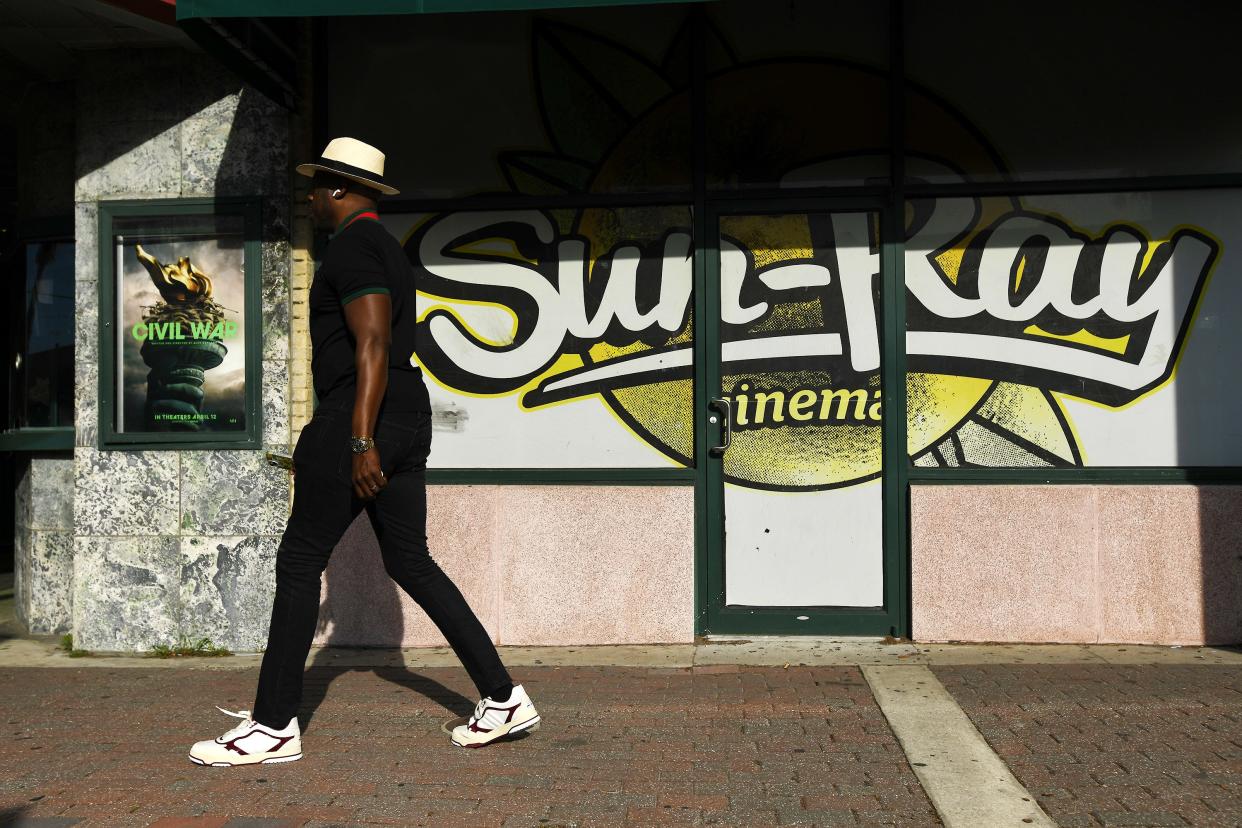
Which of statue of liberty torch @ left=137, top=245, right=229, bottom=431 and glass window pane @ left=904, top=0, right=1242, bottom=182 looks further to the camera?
statue of liberty torch @ left=137, top=245, right=229, bottom=431

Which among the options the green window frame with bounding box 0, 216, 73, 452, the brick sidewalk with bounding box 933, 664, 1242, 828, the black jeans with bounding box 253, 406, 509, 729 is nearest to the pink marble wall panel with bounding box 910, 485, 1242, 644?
the brick sidewalk with bounding box 933, 664, 1242, 828

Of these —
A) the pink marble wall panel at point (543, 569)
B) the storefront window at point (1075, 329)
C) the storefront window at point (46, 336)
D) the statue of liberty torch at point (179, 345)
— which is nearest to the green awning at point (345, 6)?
the statue of liberty torch at point (179, 345)

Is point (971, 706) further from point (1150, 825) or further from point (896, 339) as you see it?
point (896, 339)

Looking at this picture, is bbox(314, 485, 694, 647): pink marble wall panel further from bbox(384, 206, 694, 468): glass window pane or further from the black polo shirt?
the black polo shirt

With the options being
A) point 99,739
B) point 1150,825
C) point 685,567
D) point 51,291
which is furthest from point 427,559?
point 51,291

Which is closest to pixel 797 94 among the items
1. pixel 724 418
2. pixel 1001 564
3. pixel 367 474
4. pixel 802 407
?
pixel 802 407

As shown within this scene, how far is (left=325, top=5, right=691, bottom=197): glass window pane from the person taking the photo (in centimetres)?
640

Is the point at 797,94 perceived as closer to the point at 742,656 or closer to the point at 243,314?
the point at 742,656

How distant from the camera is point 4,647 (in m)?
6.70

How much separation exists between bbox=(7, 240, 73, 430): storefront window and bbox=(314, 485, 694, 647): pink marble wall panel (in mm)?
2290

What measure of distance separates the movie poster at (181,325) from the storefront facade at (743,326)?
29mm

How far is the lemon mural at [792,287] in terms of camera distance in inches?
244

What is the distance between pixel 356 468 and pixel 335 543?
1.03 ft

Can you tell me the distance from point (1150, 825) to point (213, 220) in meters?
5.20
